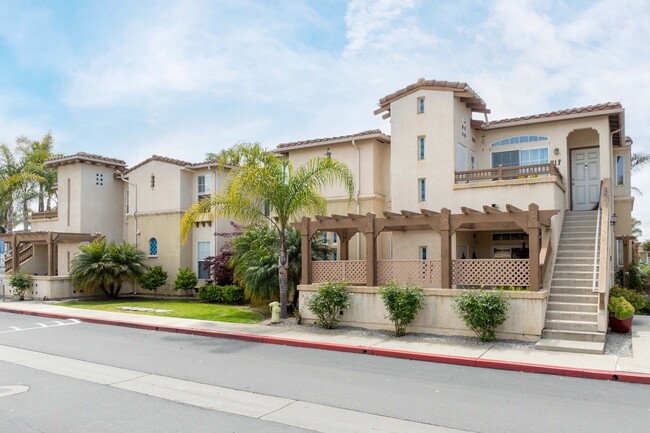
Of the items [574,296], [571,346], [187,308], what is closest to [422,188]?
[574,296]

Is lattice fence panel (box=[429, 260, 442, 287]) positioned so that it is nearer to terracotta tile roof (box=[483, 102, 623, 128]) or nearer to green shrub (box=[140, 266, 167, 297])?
terracotta tile roof (box=[483, 102, 623, 128])

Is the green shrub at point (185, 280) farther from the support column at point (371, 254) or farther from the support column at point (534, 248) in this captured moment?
the support column at point (534, 248)

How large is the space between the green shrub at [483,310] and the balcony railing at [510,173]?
4.99 meters

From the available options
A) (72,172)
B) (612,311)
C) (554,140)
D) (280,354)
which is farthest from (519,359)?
(72,172)

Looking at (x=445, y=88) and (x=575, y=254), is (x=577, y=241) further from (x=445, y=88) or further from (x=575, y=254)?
(x=445, y=88)

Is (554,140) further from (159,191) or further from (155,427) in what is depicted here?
(159,191)

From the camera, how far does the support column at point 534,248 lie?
1303cm

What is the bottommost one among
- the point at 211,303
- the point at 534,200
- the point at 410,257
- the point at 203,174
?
the point at 211,303

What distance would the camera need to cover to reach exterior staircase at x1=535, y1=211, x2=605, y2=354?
1194cm

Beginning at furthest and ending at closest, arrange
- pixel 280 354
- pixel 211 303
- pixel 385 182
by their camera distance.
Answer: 1. pixel 211 303
2. pixel 385 182
3. pixel 280 354

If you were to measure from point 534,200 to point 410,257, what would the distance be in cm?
468

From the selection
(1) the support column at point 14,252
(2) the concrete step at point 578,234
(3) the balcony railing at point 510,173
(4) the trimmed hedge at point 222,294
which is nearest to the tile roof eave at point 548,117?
(3) the balcony railing at point 510,173

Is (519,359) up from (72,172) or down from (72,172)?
down

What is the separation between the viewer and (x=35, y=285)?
25.5 metres
